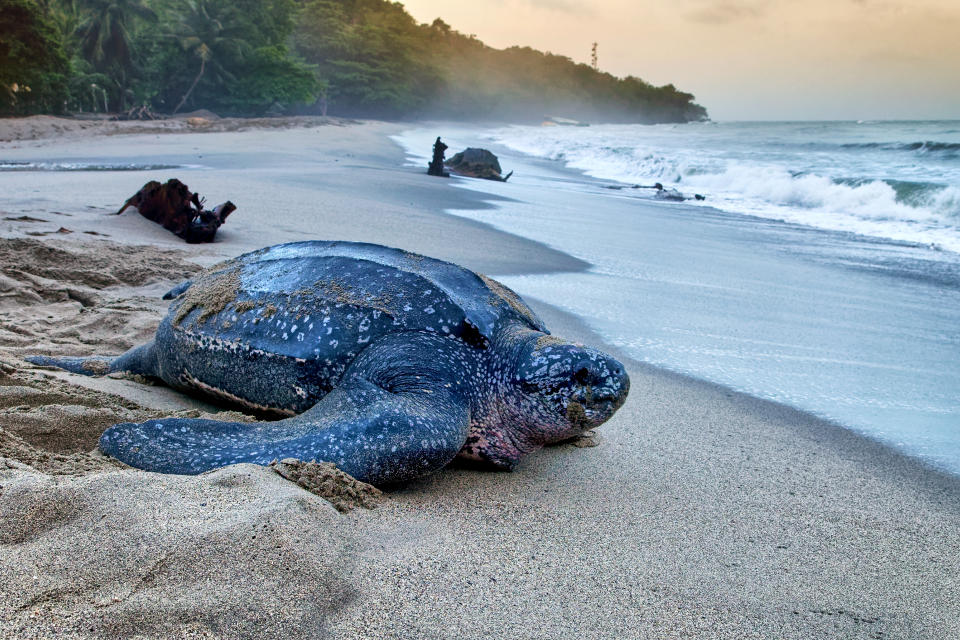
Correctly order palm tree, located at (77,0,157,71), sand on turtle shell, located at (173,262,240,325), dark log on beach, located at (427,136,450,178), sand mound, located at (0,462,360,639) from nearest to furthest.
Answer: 1. sand mound, located at (0,462,360,639)
2. sand on turtle shell, located at (173,262,240,325)
3. dark log on beach, located at (427,136,450,178)
4. palm tree, located at (77,0,157,71)

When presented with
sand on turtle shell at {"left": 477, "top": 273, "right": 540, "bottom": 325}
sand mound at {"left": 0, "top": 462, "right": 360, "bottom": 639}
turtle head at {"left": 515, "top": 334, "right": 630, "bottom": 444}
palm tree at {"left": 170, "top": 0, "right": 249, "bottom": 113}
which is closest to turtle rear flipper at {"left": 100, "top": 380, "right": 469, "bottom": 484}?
sand mound at {"left": 0, "top": 462, "right": 360, "bottom": 639}

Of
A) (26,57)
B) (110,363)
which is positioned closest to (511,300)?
(110,363)

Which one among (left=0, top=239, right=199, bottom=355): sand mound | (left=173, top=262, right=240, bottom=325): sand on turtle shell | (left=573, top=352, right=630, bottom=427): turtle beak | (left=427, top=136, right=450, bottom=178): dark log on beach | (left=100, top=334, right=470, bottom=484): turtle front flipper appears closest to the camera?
(left=100, top=334, right=470, bottom=484): turtle front flipper

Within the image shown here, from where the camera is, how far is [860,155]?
781 inches

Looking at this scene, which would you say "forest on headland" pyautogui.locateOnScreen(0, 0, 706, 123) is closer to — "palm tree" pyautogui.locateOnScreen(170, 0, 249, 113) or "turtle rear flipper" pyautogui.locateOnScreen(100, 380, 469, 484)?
"palm tree" pyautogui.locateOnScreen(170, 0, 249, 113)

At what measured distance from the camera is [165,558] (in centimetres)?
124

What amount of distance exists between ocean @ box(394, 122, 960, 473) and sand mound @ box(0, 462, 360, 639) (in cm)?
209

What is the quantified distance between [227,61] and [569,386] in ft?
127

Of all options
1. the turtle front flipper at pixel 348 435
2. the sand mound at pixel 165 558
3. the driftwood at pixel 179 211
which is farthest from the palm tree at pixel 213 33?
the sand mound at pixel 165 558

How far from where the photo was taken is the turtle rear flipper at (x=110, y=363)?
8.41 ft

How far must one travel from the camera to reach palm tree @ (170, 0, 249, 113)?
113 ft

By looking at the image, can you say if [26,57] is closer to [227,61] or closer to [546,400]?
[227,61]

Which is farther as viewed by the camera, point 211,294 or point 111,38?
point 111,38

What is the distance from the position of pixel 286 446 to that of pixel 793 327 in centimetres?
320
